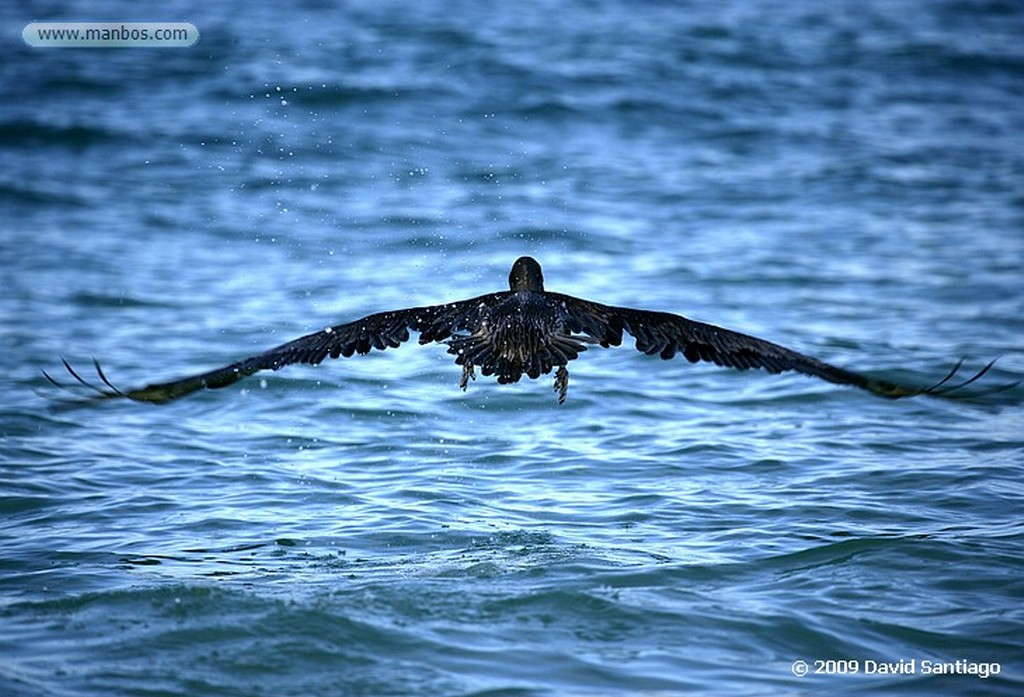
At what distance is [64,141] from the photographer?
15453 millimetres

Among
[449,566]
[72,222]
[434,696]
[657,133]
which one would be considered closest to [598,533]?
[449,566]

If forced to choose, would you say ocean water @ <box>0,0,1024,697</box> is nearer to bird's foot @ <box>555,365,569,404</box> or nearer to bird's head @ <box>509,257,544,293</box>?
bird's foot @ <box>555,365,569,404</box>

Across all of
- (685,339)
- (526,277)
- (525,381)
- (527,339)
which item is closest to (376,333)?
(527,339)

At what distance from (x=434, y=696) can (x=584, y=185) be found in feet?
31.8

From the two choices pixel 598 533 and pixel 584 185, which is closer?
pixel 598 533

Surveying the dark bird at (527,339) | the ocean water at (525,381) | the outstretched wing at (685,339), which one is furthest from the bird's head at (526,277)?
the ocean water at (525,381)

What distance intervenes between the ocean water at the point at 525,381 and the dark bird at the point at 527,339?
3.16 feet

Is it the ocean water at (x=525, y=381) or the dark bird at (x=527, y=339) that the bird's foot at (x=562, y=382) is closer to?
the dark bird at (x=527, y=339)

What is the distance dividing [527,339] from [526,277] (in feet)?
2.64

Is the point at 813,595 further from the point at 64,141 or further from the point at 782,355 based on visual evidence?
the point at 64,141

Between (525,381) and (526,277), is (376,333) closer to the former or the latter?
(526,277)

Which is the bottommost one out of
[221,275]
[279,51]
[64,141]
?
[221,275]

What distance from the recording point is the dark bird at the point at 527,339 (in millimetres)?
6156

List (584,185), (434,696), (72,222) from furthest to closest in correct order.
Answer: (584,185), (72,222), (434,696)
